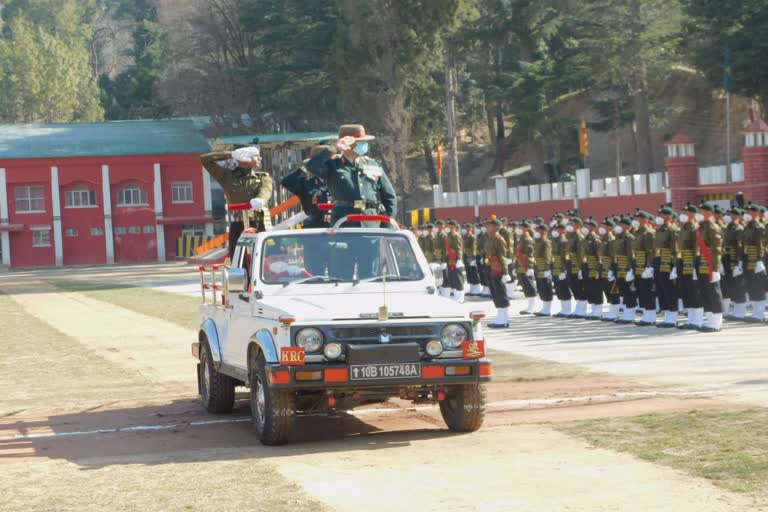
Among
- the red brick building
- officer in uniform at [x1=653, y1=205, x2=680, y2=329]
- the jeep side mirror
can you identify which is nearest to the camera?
the jeep side mirror

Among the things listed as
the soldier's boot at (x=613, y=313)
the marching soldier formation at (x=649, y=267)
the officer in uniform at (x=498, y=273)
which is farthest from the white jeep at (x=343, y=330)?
the soldier's boot at (x=613, y=313)

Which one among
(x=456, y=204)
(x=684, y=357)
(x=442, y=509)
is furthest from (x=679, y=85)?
(x=442, y=509)

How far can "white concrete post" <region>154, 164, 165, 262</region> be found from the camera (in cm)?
7481

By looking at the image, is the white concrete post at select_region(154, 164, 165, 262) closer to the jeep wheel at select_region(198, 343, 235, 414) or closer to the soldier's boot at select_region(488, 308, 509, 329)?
the soldier's boot at select_region(488, 308, 509, 329)

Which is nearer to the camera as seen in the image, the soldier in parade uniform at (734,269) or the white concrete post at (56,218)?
the soldier in parade uniform at (734,269)

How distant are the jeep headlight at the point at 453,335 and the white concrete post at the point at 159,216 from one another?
6582 cm

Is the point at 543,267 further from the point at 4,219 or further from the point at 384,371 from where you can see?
the point at 4,219

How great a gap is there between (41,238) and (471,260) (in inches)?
1917

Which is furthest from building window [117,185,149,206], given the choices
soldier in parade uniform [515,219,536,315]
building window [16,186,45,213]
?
soldier in parade uniform [515,219,536,315]

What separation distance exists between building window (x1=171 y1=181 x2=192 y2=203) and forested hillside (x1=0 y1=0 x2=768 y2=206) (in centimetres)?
479

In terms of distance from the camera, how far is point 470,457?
9.56m

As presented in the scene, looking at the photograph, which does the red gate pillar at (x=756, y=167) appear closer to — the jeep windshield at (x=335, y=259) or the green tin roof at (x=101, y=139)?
the jeep windshield at (x=335, y=259)

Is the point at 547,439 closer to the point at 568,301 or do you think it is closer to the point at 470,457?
the point at 470,457

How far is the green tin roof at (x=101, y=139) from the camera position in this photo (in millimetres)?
74500
